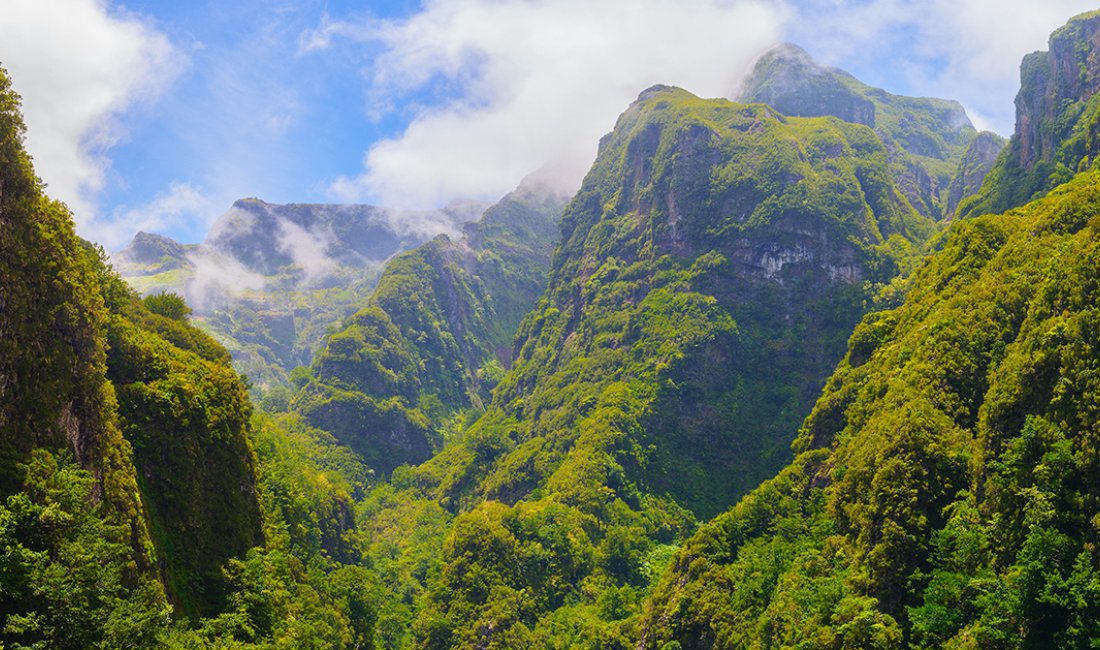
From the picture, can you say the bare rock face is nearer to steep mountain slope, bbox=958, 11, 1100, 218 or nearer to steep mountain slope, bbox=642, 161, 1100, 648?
steep mountain slope, bbox=958, 11, 1100, 218

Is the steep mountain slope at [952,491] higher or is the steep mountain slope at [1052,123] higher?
the steep mountain slope at [1052,123]

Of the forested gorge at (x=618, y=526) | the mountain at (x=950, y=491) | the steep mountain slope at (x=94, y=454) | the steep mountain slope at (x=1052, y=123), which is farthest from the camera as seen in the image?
the steep mountain slope at (x=1052, y=123)

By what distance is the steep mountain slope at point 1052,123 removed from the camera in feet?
456

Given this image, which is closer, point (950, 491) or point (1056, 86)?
point (950, 491)

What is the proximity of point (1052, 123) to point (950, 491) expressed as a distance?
4589 inches

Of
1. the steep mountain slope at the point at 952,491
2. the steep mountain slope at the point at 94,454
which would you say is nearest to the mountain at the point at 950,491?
the steep mountain slope at the point at 952,491

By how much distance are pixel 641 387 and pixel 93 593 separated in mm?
156643

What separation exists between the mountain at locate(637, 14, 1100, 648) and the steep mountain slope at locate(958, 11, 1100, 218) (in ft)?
126

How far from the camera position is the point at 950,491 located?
75625 millimetres

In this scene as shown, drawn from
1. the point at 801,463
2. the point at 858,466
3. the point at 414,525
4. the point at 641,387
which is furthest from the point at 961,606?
the point at 414,525

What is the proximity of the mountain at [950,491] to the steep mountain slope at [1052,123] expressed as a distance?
38.4 m

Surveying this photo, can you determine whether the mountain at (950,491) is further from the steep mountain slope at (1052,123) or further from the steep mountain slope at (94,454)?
the steep mountain slope at (94,454)

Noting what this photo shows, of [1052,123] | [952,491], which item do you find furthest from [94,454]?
[1052,123]

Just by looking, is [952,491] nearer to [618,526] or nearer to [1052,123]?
[618,526]
